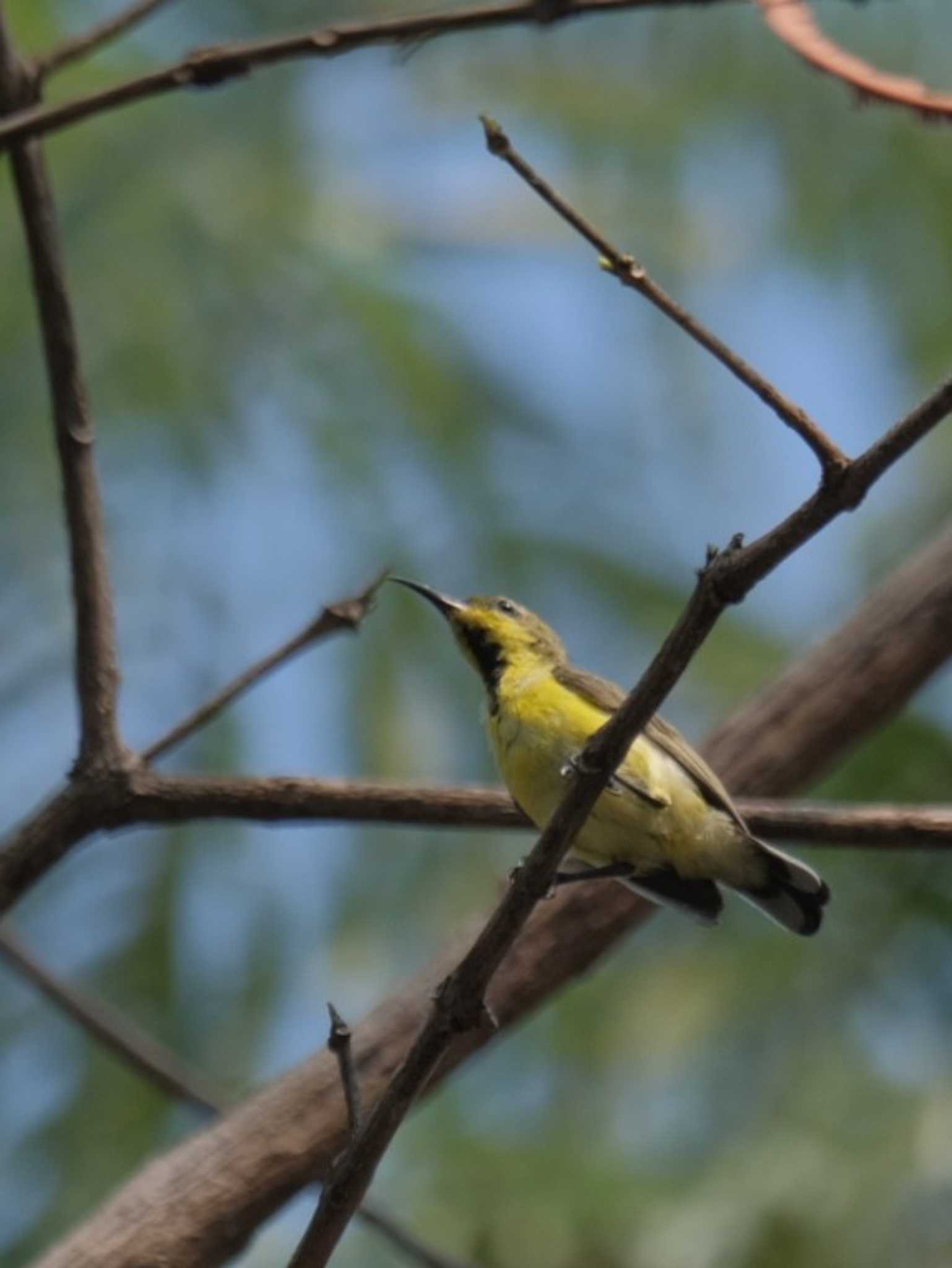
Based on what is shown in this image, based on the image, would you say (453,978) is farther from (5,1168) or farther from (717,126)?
(717,126)

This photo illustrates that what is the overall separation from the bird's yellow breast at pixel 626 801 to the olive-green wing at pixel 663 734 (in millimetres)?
18

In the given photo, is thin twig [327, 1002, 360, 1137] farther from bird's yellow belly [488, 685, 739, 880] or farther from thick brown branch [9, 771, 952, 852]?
bird's yellow belly [488, 685, 739, 880]

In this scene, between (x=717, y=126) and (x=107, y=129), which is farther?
(x=717, y=126)

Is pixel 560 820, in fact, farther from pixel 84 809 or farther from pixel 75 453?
pixel 75 453

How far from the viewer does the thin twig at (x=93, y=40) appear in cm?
357

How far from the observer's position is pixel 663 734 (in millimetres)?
3826

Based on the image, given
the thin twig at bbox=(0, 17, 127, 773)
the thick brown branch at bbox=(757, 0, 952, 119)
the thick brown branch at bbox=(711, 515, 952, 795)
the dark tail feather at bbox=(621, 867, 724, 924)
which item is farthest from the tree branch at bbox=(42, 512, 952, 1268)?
the thick brown branch at bbox=(757, 0, 952, 119)

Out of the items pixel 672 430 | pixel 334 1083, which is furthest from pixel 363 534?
pixel 334 1083

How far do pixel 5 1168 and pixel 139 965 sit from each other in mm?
637

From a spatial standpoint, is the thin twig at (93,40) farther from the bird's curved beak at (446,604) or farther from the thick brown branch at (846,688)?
the thick brown branch at (846,688)

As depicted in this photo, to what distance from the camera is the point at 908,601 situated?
4.37 m

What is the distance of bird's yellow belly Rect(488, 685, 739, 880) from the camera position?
3635mm

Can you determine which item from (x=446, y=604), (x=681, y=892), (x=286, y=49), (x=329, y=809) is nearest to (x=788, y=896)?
(x=681, y=892)

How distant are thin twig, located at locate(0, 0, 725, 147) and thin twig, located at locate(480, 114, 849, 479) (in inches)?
29.4
